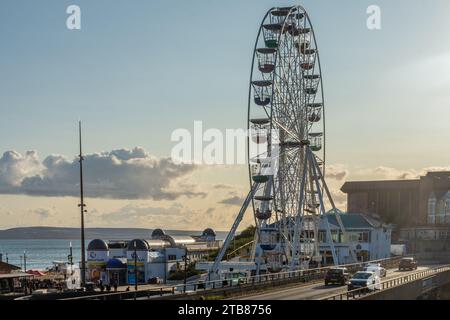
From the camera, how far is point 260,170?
8512cm

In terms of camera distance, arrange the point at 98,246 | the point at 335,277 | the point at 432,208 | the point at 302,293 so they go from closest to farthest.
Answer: the point at 302,293, the point at 335,277, the point at 98,246, the point at 432,208

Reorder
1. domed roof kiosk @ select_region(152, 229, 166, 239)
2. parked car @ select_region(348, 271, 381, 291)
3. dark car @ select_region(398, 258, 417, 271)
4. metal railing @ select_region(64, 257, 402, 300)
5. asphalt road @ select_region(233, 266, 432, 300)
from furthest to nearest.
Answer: domed roof kiosk @ select_region(152, 229, 166, 239) → dark car @ select_region(398, 258, 417, 271) → parked car @ select_region(348, 271, 381, 291) → metal railing @ select_region(64, 257, 402, 300) → asphalt road @ select_region(233, 266, 432, 300)

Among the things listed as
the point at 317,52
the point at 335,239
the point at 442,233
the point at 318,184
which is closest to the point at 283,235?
the point at 318,184

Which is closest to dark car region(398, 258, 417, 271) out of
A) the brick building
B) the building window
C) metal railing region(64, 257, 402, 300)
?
metal railing region(64, 257, 402, 300)

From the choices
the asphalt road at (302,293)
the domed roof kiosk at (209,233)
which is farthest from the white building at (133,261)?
the asphalt road at (302,293)

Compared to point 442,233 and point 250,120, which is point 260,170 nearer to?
point 250,120

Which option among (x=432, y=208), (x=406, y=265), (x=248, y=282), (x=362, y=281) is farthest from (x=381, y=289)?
(x=432, y=208)

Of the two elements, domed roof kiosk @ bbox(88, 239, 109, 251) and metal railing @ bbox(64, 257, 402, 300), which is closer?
metal railing @ bbox(64, 257, 402, 300)

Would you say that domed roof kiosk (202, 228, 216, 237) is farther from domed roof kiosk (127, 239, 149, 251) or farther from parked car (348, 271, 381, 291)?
parked car (348, 271, 381, 291)

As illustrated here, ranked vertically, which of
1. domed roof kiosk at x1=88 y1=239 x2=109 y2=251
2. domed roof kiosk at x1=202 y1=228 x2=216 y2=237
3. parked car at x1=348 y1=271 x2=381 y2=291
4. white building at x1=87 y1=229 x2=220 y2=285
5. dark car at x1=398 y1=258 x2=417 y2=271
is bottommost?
domed roof kiosk at x1=202 y1=228 x2=216 y2=237

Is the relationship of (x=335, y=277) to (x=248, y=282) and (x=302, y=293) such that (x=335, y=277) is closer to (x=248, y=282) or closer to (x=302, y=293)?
(x=248, y=282)

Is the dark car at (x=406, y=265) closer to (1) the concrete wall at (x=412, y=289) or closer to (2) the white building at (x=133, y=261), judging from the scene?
(1) the concrete wall at (x=412, y=289)

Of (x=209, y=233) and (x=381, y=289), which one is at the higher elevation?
(x=381, y=289)

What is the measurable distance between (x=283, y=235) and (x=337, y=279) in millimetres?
21788
